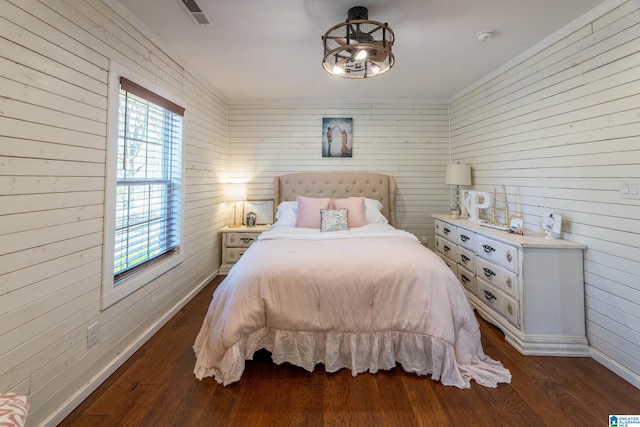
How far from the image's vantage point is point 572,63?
214 cm

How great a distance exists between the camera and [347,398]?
1.63 meters

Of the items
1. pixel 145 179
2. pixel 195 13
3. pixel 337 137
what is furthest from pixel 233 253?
pixel 195 13

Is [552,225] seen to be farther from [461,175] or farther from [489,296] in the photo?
[461,175]

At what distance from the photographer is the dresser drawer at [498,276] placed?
218 centimetres

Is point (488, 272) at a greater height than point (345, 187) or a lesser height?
lesser

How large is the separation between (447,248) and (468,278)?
53 centimetres

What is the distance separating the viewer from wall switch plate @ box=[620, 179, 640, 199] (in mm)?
1718

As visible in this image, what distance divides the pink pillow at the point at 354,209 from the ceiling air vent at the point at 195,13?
7.37ft

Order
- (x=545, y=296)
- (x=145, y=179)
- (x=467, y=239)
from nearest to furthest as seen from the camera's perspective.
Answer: (x=545, y=296) < (x=145, y=179) < (x=467, y=239)

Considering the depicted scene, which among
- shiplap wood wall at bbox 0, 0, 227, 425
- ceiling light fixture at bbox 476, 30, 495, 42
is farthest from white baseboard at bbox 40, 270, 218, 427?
ceiling light fixture at bbox 476, 30, 495, 42

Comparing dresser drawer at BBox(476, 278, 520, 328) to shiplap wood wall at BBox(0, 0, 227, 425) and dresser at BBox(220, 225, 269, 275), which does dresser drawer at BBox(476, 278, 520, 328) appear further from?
shiplap wood wall at BBox(0, 0, 227, 425)

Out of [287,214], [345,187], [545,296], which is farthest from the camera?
[345,187]

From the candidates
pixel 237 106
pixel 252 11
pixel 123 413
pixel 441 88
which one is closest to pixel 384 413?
pixel 123 413

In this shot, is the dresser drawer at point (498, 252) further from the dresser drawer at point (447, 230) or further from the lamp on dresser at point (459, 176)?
the lamp on dresser at point (459, 176)
